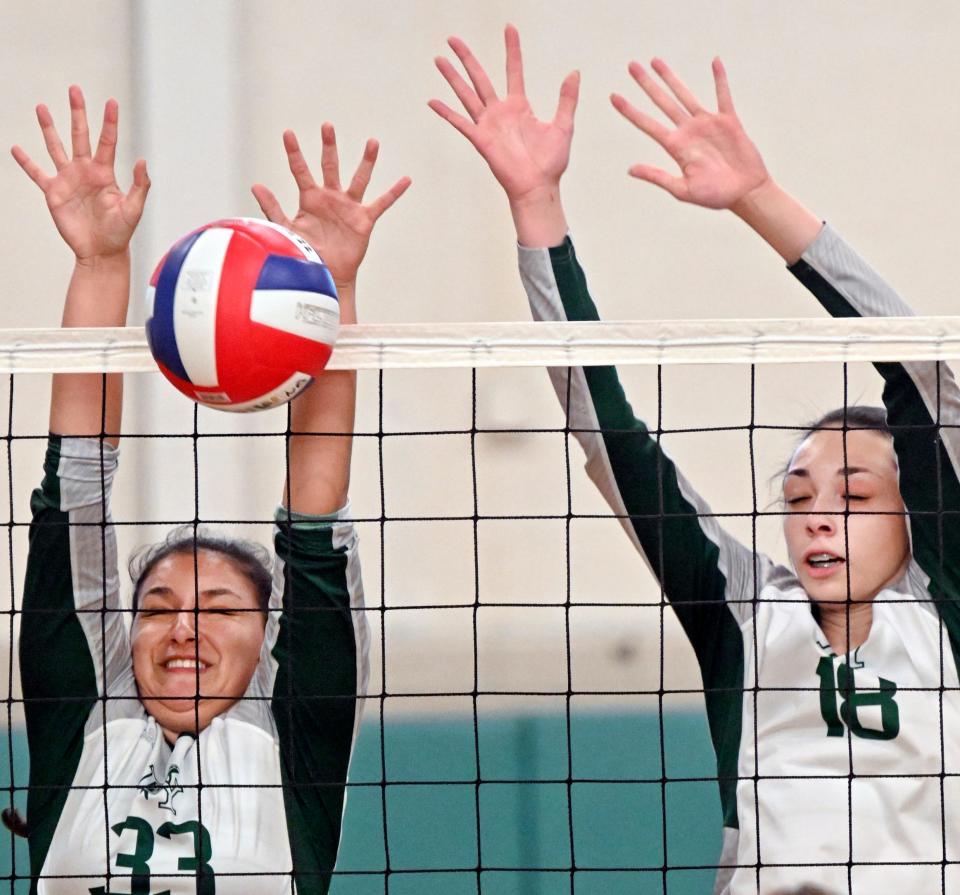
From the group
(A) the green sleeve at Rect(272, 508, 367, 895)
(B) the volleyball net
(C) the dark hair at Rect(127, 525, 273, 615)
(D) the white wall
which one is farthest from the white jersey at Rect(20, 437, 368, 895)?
(D) the white wall

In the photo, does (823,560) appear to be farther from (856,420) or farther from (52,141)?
(52,141)

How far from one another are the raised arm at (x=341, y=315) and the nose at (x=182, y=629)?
0.26m

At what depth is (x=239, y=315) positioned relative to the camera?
1.54 m

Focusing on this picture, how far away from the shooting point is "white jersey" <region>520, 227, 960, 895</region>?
1.80 meters

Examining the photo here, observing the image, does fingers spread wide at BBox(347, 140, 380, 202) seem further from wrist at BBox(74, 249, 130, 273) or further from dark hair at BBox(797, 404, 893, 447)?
dark hair at BBox(797, 404, 893, 447)

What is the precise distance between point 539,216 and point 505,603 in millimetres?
1348

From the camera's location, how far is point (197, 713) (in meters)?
1.83

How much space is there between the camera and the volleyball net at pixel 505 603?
3.09 meters

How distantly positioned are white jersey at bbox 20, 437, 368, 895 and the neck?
25.8 inches

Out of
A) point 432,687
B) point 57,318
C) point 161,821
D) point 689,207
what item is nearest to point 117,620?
point 161,821

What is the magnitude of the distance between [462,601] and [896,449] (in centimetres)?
155

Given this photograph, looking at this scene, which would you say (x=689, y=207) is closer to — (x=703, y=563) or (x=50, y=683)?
(x=703, y=563)

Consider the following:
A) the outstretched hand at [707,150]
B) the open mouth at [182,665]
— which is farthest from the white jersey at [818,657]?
the open mouth at [182,665]

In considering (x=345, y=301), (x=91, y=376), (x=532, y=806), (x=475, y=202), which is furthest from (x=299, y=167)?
(x=532, y=806)
